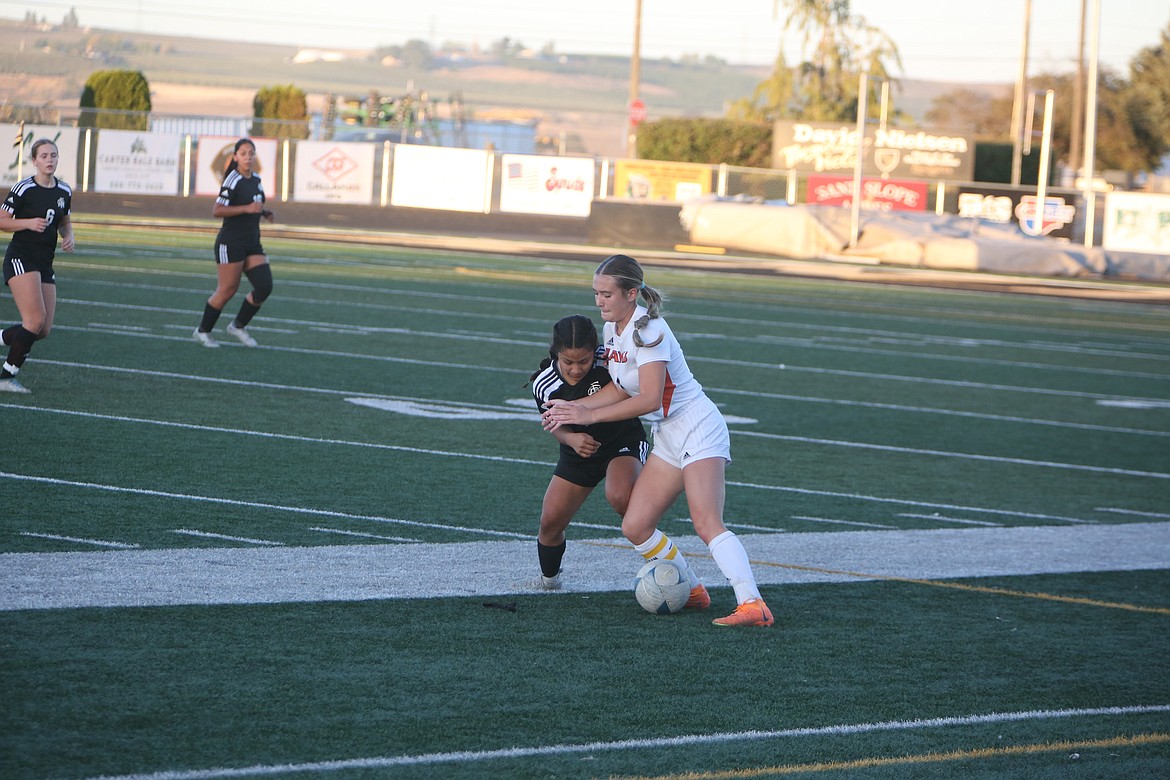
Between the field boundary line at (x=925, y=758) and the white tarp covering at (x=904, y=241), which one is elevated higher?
the white tarp covering at (x=904, y=241)

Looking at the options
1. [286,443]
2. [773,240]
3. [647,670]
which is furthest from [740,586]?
[773,240]

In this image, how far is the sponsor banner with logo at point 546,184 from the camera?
135ft

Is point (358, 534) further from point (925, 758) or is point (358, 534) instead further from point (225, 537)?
point (925, 758)

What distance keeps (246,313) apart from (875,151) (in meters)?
29.4

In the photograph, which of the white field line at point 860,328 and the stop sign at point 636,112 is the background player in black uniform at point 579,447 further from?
the stop sign at point 636,112

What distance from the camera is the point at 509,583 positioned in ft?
22.2

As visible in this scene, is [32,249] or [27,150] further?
[27,150]

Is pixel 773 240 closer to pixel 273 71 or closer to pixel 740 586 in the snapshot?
pixel 740 586

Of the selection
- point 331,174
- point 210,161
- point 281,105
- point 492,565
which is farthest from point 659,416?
point 281,105

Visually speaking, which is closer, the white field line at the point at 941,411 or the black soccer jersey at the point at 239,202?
the white field line at the point at 941,411

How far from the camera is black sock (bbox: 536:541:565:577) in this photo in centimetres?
658

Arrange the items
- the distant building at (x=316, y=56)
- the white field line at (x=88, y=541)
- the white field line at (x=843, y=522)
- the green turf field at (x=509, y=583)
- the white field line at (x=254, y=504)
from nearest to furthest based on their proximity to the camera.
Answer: the green turf field at (x=509, y=583), the white field line at (x=88, y=541), the white field line at (x=254, y=504), the white field line at (x=843, y=522), the distant building at (x=316, y=56)

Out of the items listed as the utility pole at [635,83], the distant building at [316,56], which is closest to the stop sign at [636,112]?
the utility pole at [635,83]

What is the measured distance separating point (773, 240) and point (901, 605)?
94.0 feet
